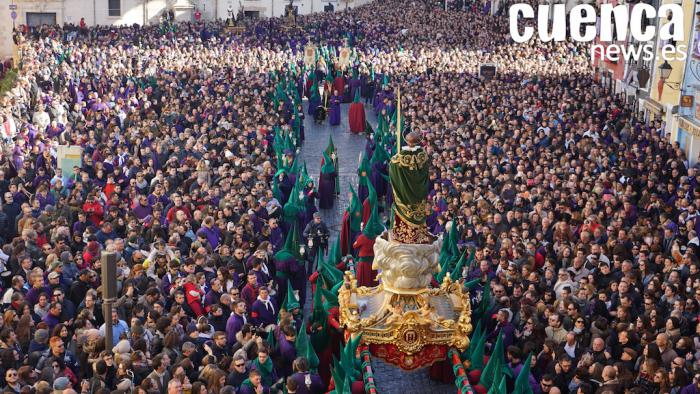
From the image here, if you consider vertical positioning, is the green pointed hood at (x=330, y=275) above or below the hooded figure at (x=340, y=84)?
below

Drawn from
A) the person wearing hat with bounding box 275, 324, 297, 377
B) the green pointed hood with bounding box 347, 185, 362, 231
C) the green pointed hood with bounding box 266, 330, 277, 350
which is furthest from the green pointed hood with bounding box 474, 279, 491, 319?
the green pointed hood with bounding box 347, 185, 362, 231

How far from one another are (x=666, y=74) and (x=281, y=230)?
38.2ft

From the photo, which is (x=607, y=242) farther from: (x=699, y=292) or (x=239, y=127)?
(x=239, y=127)

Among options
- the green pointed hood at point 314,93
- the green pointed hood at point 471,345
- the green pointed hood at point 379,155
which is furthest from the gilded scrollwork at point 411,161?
the green pointed hood at point 314,93

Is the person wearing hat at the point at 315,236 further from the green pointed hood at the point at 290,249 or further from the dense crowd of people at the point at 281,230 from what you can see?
the green pointed hood at the point at 290,249

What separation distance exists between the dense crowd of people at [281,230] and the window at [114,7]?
→ 23.9m

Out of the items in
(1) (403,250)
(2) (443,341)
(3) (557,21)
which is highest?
(3) (557,21)

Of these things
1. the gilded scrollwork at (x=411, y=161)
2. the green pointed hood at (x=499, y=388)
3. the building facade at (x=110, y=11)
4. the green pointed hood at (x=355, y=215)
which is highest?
the building facade at (x=110, y=11)

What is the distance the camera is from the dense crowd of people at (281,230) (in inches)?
438

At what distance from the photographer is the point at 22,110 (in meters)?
24.4

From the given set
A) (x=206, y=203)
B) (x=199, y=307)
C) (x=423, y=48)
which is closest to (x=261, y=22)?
(x=423, y=48)

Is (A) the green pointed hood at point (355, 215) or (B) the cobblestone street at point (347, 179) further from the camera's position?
(A) the green pointed hood at point (355, 215)

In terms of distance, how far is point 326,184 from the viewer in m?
21.4

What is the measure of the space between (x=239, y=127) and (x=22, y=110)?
4.94 m
